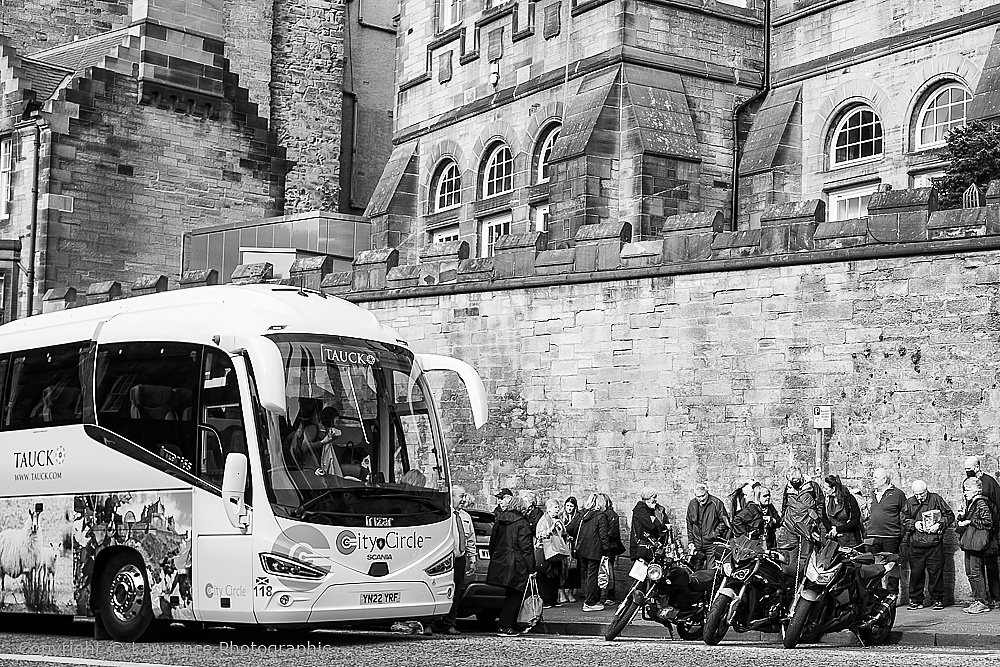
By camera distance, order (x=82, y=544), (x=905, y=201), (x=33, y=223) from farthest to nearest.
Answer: (x=33, y=223) → (x=905, y=201) → (x=82, y=544)

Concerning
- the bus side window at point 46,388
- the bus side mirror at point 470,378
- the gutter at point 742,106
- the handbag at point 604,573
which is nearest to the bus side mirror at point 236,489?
the bus side mirror at point 470,378

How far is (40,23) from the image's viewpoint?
38688 mm

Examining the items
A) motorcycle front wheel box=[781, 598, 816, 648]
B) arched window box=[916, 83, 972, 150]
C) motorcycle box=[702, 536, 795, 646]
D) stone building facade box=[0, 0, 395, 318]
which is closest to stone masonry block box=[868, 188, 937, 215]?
arched window box=[916, 83, 972, 150]

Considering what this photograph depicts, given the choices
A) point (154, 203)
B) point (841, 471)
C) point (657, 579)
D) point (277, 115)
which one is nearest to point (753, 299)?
point (841, 471)

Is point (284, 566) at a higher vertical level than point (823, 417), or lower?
lower

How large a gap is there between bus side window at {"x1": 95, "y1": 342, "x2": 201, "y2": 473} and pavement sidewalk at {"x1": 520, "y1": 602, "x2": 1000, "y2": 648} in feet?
15.1

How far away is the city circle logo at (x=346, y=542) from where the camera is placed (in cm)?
1204

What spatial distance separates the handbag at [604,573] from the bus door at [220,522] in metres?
6.70

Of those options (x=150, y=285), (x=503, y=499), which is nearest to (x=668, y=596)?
(x=503, y=499)

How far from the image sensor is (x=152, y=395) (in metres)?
12.9

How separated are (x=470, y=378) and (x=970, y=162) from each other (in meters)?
8.20

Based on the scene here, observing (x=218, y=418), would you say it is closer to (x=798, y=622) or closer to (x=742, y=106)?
(x=798, y=622)

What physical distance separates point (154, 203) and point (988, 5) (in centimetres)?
1944

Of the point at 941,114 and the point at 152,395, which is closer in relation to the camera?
the point at 152,395
